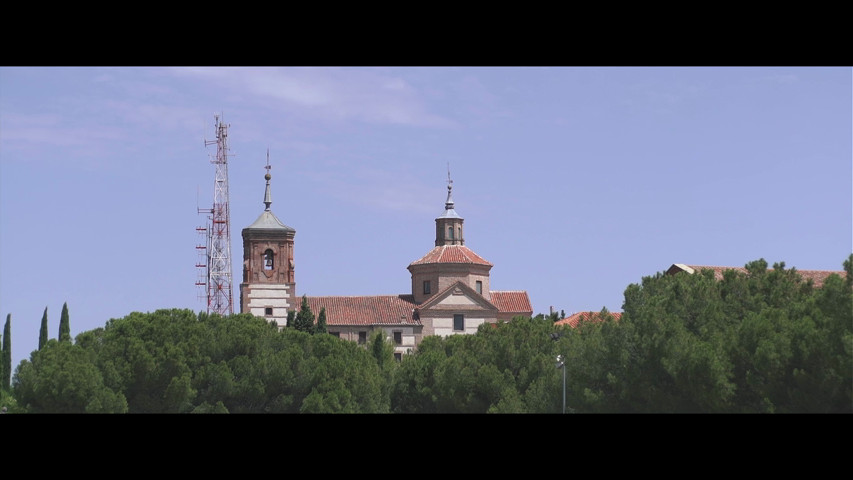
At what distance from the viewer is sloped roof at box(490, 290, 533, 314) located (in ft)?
186

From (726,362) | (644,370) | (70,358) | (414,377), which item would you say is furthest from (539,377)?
(70,358)

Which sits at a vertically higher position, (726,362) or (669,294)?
(669,294)

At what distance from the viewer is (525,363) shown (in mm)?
33688

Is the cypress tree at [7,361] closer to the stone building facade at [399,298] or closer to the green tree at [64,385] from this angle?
the stone building facade at [399,298]

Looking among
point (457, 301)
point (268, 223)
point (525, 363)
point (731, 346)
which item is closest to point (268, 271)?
point (268, 223)

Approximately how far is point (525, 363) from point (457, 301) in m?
21.5

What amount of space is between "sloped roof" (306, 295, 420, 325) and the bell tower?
2405 millimetres

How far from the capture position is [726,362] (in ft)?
74.9

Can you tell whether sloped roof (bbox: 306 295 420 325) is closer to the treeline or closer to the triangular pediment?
→ the triangular pediment

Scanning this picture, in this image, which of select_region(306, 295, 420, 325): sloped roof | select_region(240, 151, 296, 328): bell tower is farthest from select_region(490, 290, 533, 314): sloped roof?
select_region(240, 151, 296, 328): bell tower

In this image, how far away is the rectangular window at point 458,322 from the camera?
180 feet
